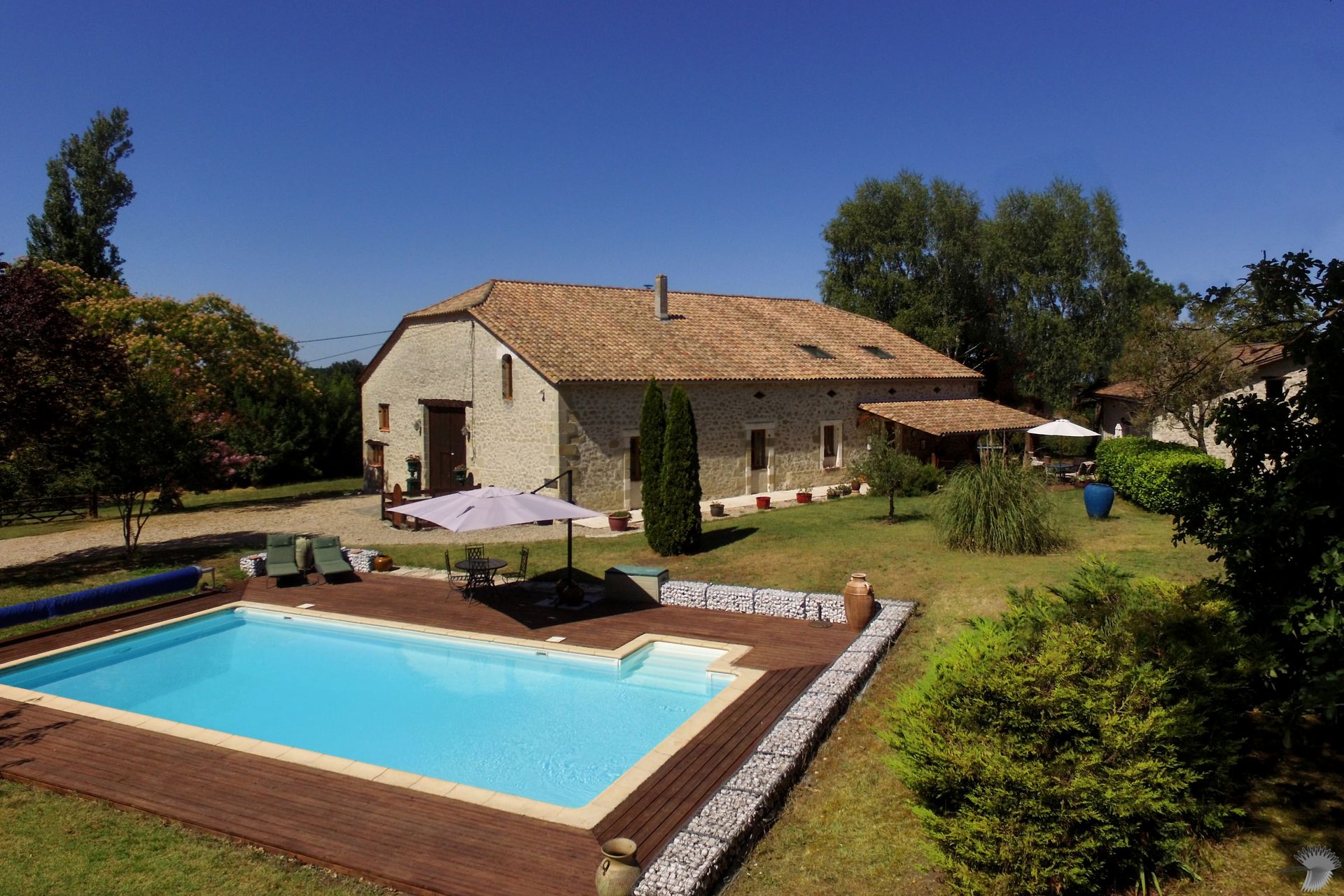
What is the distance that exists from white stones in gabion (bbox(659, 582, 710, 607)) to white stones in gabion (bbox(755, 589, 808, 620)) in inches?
37.0

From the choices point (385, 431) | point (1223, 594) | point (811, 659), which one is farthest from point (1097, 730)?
point (385, 431)

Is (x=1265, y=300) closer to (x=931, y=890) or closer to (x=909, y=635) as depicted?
(x=931, y=890)

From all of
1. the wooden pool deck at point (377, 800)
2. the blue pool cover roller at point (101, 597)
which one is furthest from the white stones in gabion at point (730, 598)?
the blue pool cover roller at point (101, 597)

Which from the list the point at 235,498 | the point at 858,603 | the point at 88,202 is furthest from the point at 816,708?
the point at 88,202

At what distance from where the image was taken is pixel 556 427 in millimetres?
19938

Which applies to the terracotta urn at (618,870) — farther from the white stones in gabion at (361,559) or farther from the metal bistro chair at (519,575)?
the white stones in gabion at (361,559)

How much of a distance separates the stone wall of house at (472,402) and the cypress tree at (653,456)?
4691 millimetres

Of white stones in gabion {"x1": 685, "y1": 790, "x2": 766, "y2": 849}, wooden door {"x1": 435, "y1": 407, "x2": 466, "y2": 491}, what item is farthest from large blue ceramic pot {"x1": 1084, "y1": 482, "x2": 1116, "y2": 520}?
wooden door {"x1": 435, "y1": 407, "x2": 466, "y2": 491}

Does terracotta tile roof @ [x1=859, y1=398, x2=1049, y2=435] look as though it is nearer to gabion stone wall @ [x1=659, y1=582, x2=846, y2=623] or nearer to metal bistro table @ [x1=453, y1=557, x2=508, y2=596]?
gabion stone wall @ [x1=659, y1=582, x2=846, y2=623]

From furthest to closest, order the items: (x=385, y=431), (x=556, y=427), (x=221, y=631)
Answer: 1. (x=385, y=431)
2. (x=556, y=427)
3. (x=221, y=631)

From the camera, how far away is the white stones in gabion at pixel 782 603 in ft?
39.5

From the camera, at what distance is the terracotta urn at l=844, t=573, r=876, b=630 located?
1111 centimetres

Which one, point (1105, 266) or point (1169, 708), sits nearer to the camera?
point (1169, 708)

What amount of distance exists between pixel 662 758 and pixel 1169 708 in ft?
13.7
